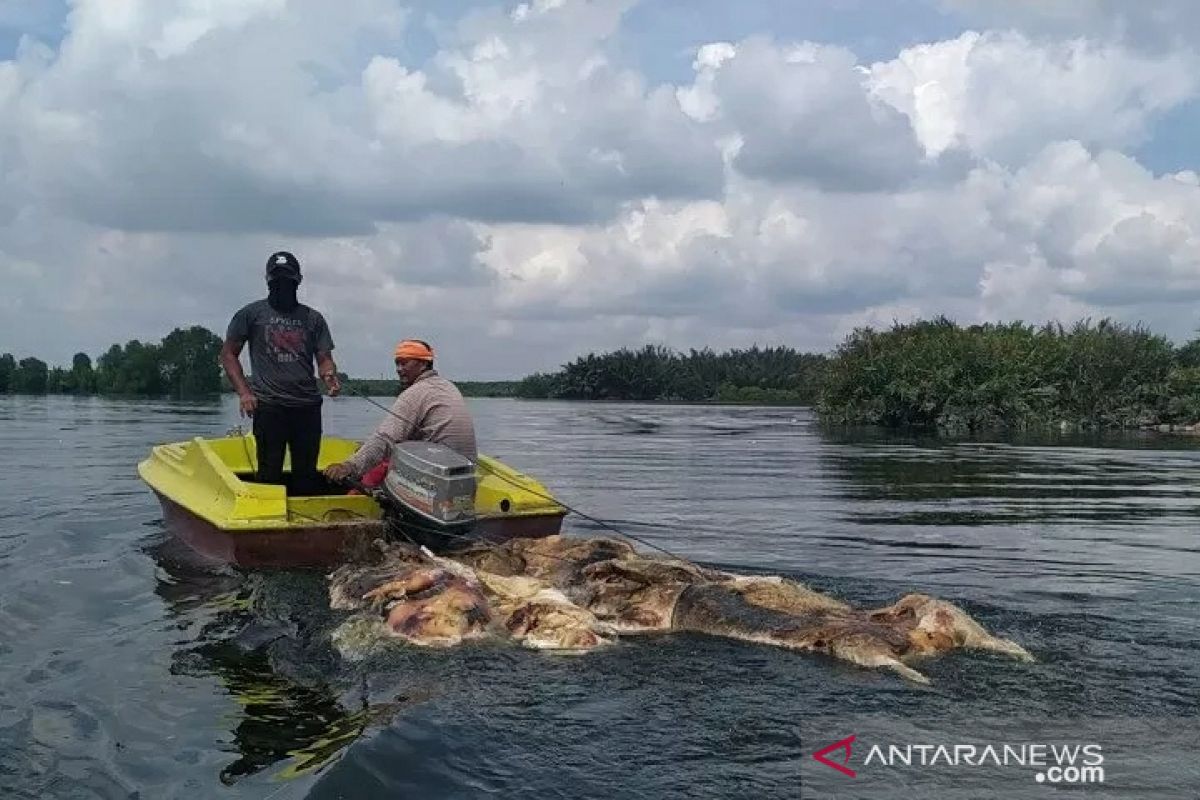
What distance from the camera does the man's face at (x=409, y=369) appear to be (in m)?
9.20

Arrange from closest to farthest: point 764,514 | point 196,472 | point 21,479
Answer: point 196,472 < point 764,514 < point 21,479

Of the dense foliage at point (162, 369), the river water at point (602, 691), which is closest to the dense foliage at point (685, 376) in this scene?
the dense foliage at point (162, 369)

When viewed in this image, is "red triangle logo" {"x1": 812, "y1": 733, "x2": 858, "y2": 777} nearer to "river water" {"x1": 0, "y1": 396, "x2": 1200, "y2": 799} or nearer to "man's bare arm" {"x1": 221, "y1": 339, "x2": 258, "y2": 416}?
"river water" {"x1": 0, "y1": 396, "x2": 1200, "y2": 799}

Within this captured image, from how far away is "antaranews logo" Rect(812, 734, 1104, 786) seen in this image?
159 inches

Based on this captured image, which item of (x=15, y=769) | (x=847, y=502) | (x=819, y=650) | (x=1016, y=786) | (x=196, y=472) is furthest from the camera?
(x=847, y=502)

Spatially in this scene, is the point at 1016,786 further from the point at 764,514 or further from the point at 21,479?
the point at 21,479

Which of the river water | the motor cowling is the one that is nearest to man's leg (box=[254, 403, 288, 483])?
the river water

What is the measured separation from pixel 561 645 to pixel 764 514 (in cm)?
760

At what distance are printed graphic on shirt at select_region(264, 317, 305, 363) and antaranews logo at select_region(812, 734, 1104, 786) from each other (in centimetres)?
670

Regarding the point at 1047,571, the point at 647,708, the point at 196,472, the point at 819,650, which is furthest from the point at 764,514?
the point at 647,708

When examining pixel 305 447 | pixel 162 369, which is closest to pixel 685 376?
pixel 162 369

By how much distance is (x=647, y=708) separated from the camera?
4840 millimetres

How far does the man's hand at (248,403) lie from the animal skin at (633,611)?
8.15ft

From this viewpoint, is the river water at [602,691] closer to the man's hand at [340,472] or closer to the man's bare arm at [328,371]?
the man's hand at [340,472]
